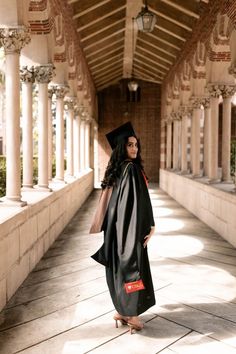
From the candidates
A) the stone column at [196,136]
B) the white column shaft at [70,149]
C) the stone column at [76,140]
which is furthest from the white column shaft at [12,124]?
the stone column at [76,140]

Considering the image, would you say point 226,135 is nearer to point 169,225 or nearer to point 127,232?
point 169,225

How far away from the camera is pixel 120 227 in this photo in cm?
321

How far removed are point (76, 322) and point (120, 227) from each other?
0.95m

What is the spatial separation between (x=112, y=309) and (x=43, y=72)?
4.40 m

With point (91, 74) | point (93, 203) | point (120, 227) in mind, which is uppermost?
point (91, 74)

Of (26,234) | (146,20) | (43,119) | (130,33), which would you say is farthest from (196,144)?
(26,234)

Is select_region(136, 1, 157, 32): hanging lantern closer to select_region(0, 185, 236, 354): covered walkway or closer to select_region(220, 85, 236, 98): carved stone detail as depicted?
select_region(220, 85, 236, 98): carved stone detail

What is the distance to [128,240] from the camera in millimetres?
3184

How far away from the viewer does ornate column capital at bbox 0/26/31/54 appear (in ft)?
15.9

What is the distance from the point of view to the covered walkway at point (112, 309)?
3.10 meters

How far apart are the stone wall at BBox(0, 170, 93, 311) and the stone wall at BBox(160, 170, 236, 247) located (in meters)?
2.87

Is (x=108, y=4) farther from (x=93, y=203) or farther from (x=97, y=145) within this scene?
(x=97, y=145)

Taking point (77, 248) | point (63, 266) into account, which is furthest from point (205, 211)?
point (63, 266)

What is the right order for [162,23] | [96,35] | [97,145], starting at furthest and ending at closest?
[97,145] → [96,35] → [162,23]
